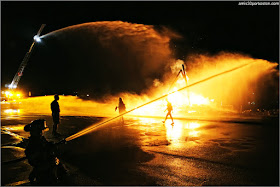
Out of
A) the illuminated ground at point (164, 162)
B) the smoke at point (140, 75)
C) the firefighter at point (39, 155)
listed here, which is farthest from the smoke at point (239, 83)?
the firefighter at point (39, 155)

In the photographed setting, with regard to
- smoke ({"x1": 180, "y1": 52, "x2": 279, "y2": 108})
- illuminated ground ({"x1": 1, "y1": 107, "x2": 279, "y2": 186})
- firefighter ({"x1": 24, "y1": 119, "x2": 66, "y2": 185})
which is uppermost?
smoke ({"x1": 180, "y1": 52, "x2": 279, "y2": 108})

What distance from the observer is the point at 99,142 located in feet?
26.2

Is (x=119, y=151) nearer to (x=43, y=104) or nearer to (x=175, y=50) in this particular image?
(x=175, y=50)

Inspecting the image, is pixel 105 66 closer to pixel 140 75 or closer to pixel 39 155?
pixel 140 75

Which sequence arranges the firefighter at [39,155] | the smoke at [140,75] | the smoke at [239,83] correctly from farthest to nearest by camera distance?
1. the smoke at [239,83]
2. the smoke at [140,75]
3. the firefighter at [39,155]

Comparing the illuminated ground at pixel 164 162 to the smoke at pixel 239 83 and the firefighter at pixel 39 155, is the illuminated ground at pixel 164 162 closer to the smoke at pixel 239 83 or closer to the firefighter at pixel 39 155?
the firefighter at pixel 39 155

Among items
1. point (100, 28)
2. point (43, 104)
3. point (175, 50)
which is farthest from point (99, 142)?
point (43, 104)

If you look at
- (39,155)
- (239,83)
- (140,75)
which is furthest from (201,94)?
(39,155)

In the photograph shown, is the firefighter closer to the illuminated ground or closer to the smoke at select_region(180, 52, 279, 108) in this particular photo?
the illuminated ground

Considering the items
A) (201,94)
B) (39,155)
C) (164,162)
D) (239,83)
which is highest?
(239,83)

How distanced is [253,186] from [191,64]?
22857 mm

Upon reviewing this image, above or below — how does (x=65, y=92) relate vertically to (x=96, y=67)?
below

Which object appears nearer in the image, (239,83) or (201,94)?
(239,83)

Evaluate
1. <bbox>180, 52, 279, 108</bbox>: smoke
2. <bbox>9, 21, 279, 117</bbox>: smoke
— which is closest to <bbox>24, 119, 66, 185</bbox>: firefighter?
<bbox>9, 21, 279, 117</bbox>: smoke
